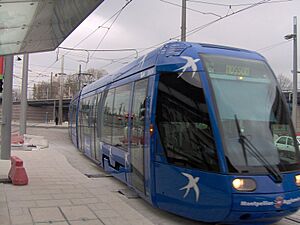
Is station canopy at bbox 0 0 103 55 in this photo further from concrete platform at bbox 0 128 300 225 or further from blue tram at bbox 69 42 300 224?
concrete platform at bbox 0 128 300 225

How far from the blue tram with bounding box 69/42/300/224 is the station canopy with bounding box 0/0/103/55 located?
71.3 inches

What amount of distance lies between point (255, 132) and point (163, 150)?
1493 mm

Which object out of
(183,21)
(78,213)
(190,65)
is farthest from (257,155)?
(183,21)

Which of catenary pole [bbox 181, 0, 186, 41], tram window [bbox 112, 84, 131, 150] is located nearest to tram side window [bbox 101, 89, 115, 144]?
tram window [bbox 112, 84, 131, 150]

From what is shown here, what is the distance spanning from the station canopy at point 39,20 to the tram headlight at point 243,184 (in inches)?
119

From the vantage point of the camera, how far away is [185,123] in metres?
6.18

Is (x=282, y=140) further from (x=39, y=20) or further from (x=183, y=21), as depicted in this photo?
(x=183, y=21)

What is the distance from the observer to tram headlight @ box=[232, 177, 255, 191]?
5.48 m

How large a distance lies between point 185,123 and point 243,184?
132 centimetres

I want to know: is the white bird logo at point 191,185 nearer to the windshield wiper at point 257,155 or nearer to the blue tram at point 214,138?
the blue tram at point 214,138

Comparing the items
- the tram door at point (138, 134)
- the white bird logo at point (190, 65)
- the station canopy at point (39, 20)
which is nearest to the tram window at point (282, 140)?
the white bird logo at point (190, 65)

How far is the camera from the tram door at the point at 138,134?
7.23 meters

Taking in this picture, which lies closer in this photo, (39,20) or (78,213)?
(39,20)

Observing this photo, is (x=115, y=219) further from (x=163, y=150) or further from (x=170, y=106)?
(x=170, y=106)
